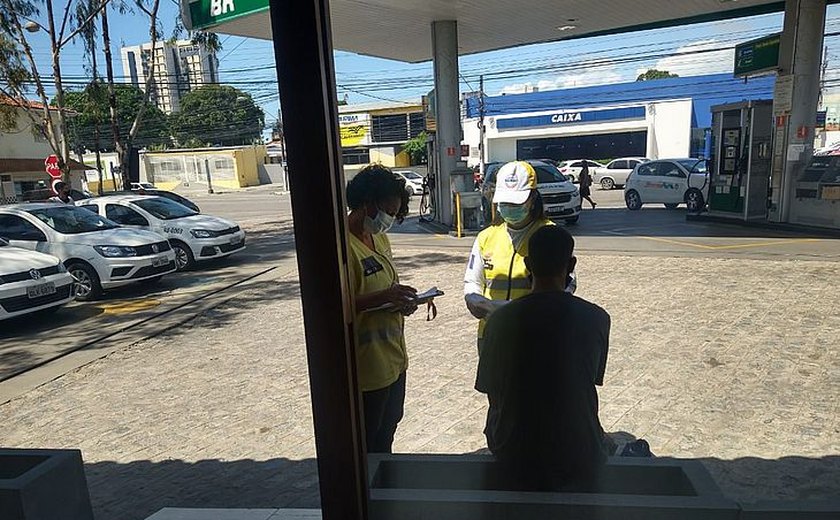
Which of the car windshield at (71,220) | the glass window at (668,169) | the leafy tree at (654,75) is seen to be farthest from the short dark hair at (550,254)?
the leafy tree at (654,75)

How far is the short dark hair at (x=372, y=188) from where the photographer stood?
95.3 inches

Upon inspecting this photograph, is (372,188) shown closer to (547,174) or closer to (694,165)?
(547,174)

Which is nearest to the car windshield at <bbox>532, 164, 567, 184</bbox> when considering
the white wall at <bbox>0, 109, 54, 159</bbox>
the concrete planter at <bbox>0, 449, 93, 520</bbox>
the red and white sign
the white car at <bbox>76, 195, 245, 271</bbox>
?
the white car at <bbox>76, 195, 245, 271</bbox>

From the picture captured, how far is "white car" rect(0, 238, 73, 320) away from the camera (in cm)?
671

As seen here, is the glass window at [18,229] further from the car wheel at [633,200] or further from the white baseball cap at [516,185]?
the car wheel at [633,200]

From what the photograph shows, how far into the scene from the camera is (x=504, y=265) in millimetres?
2562

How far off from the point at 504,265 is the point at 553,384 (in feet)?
2.71

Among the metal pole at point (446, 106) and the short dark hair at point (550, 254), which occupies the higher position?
the metal pole at point (446, 106)

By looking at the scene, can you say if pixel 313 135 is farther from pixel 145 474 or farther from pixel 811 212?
pixel 811 212

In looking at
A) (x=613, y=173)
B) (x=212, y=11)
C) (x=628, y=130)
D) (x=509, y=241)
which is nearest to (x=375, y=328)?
(x=509, y=241)

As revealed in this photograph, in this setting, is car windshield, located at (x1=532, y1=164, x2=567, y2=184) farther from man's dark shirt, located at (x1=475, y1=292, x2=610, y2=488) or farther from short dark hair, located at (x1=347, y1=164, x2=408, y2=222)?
man's dark shirt, located at (x1=475, y1=292, x2=610, y2=488)

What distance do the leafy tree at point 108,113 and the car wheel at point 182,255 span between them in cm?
219

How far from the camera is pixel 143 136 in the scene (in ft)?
44.4

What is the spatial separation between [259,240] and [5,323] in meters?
7.30
